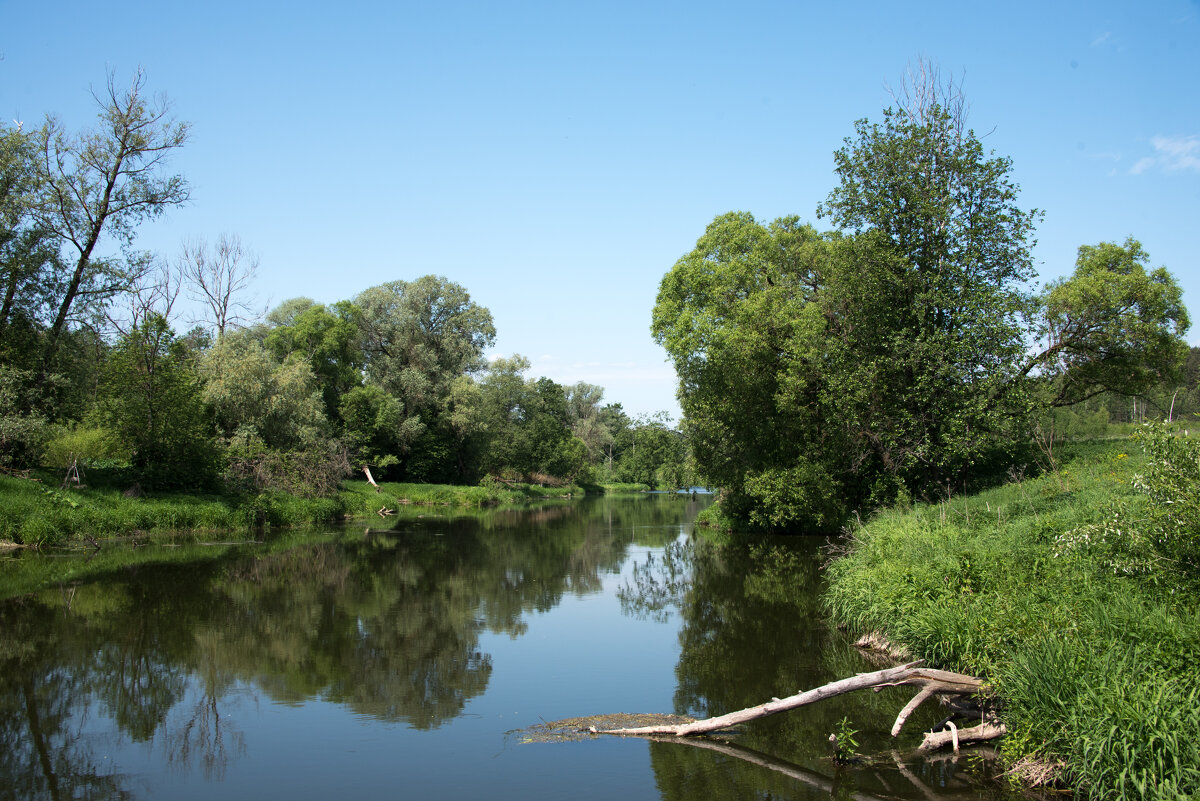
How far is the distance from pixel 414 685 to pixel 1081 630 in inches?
328

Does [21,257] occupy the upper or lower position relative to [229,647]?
upper

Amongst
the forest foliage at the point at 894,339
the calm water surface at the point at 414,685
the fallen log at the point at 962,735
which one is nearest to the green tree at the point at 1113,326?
the forest foliage at the point at 894,339

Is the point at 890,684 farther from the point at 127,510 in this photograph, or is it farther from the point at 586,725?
the point at 127,510

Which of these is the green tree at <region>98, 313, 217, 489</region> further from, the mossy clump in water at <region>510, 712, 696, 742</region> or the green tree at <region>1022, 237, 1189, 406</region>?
the green tree at <region>1022, 237, 1189, 406</region>

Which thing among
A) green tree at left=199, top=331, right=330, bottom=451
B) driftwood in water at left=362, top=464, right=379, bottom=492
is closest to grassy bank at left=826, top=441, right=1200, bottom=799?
green tree at left=199, top=331, right=330, bottom=451

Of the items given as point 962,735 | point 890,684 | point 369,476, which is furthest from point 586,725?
point 369,476

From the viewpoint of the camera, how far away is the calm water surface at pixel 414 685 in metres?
7.32

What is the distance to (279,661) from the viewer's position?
11742 mm

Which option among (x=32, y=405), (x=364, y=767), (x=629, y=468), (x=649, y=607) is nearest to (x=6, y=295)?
(x=32, y=405)

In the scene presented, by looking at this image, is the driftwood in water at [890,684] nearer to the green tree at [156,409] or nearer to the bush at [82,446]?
the bush at [82,446]

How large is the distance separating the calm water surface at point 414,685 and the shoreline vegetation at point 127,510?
6.89ft

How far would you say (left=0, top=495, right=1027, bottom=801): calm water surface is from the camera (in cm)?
732

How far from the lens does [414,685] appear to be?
416 inches

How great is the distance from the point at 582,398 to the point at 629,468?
13955 millimetres
